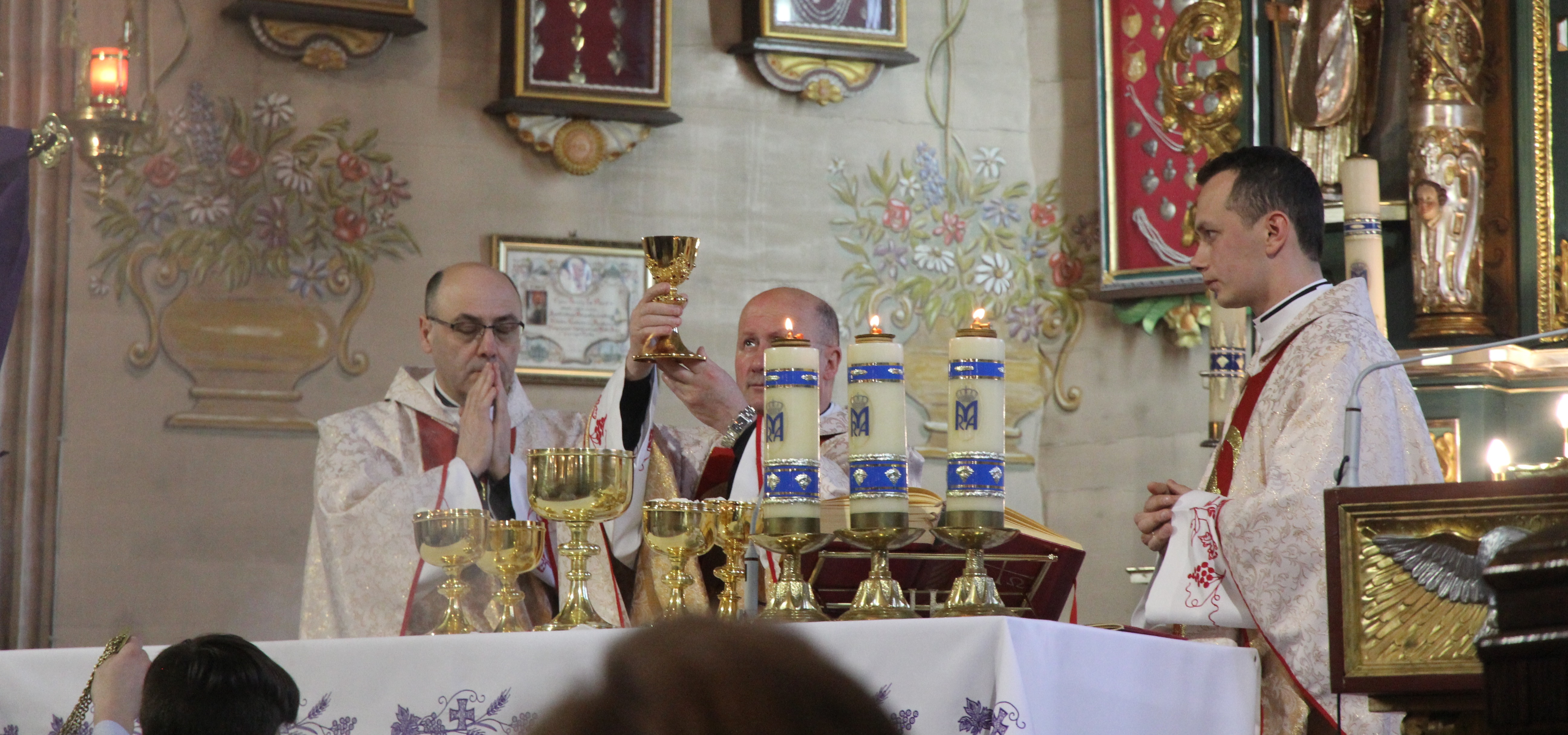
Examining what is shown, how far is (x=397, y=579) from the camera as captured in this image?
14.5 ft

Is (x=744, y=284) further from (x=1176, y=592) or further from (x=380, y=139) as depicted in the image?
(x=1176, y=592)

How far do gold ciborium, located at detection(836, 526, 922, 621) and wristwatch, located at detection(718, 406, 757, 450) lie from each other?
0.96 meters

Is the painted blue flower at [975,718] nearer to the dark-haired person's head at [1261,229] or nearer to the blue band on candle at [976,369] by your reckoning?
the blue band on candle at [976,369]

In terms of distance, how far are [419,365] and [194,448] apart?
2.61ft

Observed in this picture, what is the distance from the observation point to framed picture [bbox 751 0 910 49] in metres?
7.11

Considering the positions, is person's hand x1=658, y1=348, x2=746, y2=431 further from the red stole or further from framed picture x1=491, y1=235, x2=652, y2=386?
framed picture x1=491, y1=235, x2=652, y2=386

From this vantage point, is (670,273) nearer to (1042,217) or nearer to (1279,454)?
(1279,454)

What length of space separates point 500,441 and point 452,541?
0.94m

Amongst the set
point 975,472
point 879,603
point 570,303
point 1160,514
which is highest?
point 570,303

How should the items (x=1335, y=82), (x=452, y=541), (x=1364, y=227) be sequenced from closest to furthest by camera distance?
(x=452, y=541), (x=1364, y=227), (x=1335, y=82)

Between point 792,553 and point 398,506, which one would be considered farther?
point 398,506

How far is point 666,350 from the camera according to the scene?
11.8ft

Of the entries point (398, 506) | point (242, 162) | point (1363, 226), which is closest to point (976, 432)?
point (398, 506)

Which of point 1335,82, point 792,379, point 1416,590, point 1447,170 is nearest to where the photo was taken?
point 1416,590
